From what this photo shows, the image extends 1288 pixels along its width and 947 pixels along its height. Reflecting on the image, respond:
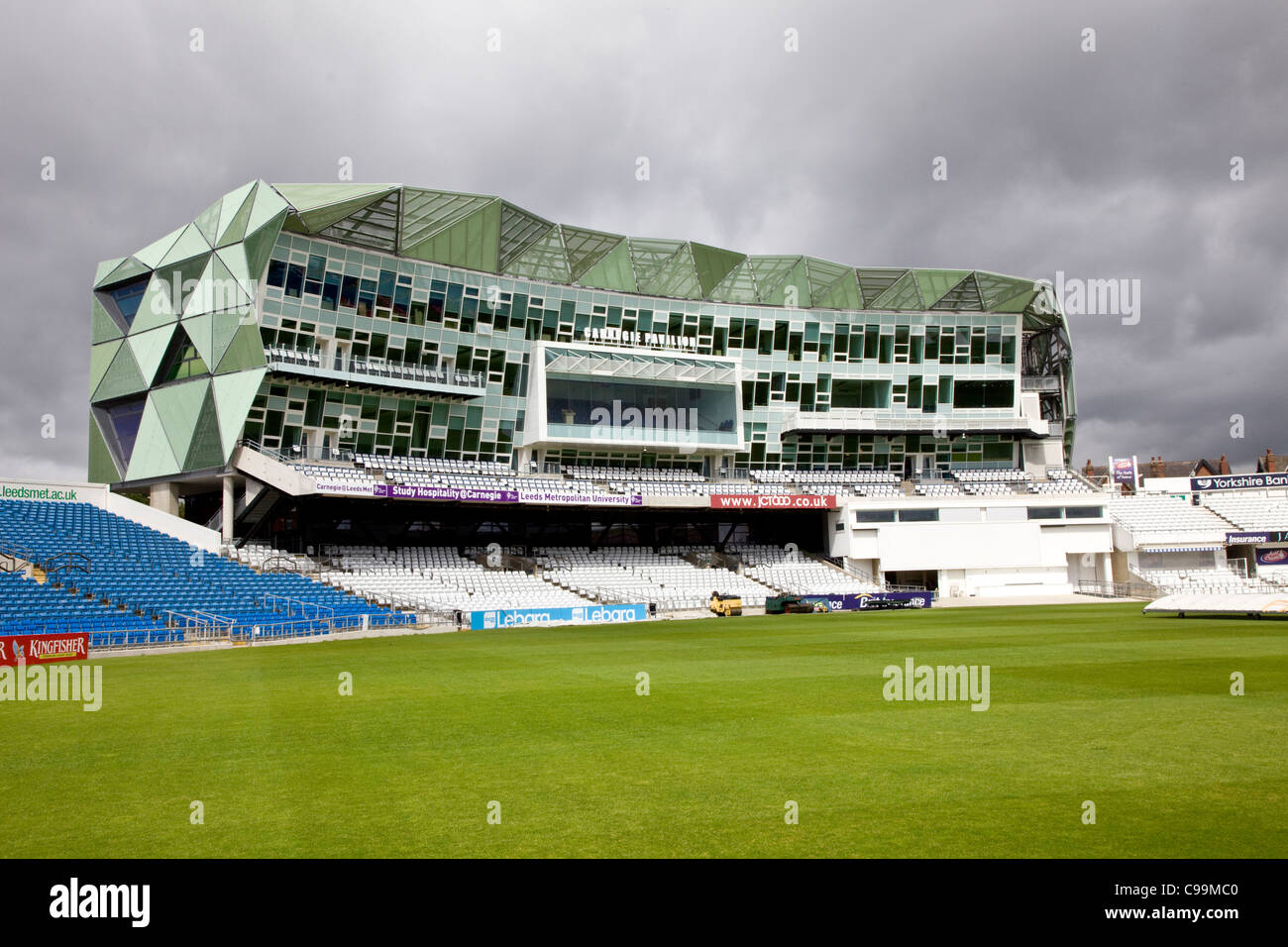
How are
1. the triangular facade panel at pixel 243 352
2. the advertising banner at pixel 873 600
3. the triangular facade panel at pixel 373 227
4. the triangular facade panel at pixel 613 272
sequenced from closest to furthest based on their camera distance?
the triangular facade panel at pixel 243 352 < the triangular facade panel at pixel 373 227 < the advertising banner at pixel 873 600 < the triangular facade panel at pixel 613 272

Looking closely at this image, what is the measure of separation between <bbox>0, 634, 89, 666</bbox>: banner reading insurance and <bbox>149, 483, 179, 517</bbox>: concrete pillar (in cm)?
2701

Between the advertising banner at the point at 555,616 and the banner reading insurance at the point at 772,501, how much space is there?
1342cm

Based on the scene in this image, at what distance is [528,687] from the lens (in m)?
18.4

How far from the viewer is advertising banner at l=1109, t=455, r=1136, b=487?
71688 mm

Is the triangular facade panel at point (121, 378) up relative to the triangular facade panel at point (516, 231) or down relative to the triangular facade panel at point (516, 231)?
down

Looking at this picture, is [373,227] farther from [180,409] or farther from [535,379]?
[180,409]

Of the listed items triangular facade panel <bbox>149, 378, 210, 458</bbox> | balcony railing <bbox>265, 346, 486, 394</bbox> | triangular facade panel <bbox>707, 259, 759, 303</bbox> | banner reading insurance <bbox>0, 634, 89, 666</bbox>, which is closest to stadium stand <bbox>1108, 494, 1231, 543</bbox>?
triangular facade panel <bbox>707, 259, 759, 303</bbox>

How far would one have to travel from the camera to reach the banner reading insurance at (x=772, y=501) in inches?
2324

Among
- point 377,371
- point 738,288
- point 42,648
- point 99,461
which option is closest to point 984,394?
point 738,288

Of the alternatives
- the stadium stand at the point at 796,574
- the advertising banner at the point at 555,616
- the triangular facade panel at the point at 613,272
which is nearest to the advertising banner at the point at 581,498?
the advertising banner at the point at 555,616

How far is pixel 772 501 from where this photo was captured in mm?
60812

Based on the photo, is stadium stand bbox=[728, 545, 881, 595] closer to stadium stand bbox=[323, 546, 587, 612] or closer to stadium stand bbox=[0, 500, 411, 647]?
stadium stand bbox=[323, 546, 587, 612]

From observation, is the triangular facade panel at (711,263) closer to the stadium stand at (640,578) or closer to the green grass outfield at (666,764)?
the stadium stand at (640,578)
